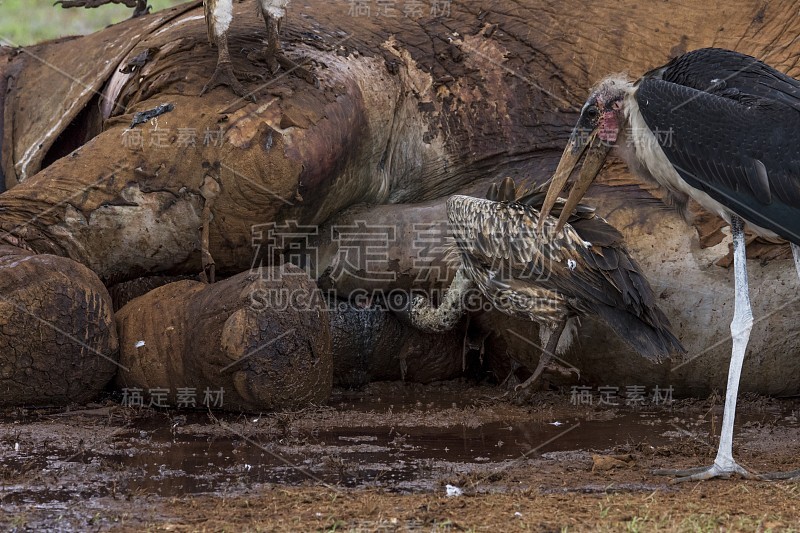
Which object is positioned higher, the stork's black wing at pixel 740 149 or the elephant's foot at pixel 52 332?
the stork's black wing at pixel 740 149

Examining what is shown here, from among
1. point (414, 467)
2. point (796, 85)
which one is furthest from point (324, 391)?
point (796, 85)

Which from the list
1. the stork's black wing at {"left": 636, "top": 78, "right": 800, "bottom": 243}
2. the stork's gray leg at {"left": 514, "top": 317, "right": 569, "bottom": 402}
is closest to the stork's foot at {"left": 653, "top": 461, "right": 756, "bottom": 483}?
the stork's black wing at {"left": 636, "top": 78, "right": 800, "bottom": 243}

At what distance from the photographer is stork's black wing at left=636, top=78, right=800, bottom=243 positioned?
14.0ft

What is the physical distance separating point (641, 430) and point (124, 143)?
2993 millimetres

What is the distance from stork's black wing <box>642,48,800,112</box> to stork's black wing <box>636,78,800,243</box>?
0.06m

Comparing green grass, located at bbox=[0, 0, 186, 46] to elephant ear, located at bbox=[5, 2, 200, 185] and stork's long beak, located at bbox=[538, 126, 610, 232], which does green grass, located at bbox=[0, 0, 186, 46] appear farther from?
stork's long beak, located at bbox=[538, 126, 610, 232]

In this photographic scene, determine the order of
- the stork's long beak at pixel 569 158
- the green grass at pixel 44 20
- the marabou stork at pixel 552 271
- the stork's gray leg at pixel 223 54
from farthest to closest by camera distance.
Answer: the green grass at pixel 44 20, the stork's gray leg at pixel 223 54, the marabou stork at pixel 552 271, the stork's long beak at pixel 569 158

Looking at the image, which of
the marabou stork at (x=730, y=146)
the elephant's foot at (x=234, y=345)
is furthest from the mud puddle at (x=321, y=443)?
the marabou stork at (x=730, y=146)

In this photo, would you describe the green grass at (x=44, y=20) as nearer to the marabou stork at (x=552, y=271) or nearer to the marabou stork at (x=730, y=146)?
the marabou stork at (x=552, y=271)

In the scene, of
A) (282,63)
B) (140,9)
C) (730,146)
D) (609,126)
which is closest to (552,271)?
(609,126)

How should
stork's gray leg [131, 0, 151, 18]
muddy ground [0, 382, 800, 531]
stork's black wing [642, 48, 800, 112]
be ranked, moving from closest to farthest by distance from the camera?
muddy ground [0, 382, 800, 531] → stork's black wing [642, 48, 800, 112] → stork's gray leg [131, 0, 151, 18]

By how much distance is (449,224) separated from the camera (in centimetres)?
583

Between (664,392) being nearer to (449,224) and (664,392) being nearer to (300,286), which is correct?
(449,224)

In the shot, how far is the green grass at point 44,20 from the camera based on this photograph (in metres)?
11.2
